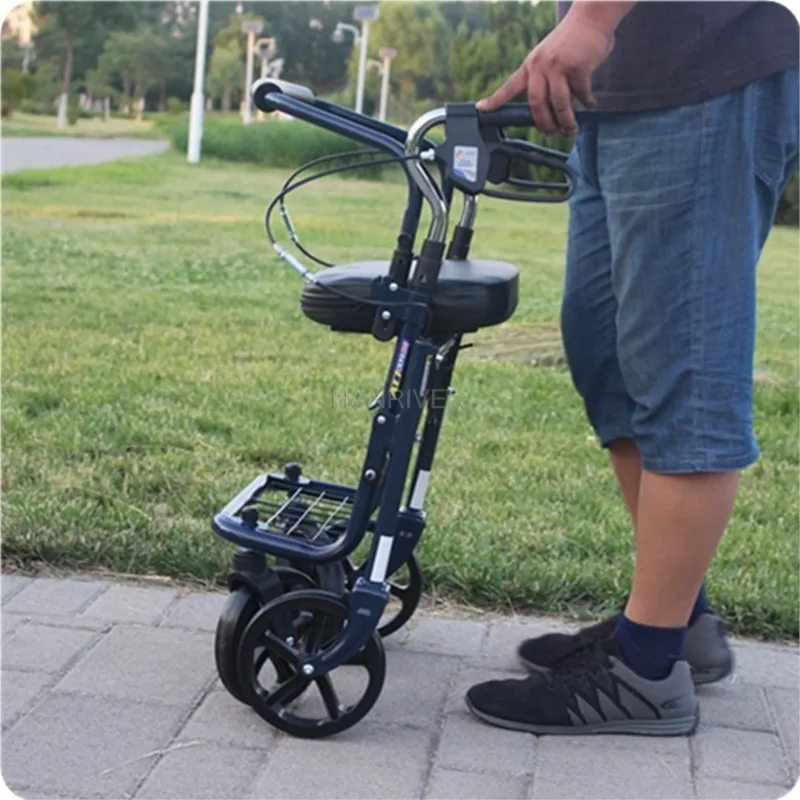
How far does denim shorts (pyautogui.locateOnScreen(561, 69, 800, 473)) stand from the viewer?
196cm

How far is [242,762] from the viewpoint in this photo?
203 centimetres

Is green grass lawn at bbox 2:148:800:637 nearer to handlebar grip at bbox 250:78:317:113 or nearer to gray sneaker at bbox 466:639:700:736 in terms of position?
gray sneaker at bbox 466:639:700:736

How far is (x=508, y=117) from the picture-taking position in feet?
6.20

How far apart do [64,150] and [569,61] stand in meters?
18.2

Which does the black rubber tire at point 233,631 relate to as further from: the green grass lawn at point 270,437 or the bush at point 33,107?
the bush at point 33,107

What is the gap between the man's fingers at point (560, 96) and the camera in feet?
6.02

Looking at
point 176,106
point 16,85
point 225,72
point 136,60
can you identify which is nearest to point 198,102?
point 136,60

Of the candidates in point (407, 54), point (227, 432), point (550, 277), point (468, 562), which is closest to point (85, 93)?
point (407, 54)

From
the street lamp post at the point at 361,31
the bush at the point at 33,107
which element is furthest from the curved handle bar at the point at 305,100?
the bush at the point at 33,107

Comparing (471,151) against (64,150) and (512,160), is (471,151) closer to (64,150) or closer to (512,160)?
(512,160)

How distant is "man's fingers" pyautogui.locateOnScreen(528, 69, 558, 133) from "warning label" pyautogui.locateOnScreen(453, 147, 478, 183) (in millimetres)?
111

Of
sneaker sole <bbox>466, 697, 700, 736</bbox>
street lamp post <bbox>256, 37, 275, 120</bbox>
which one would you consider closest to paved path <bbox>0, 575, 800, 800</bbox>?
sneaker sole <bbox>466, 697, 700, 736</bbox>

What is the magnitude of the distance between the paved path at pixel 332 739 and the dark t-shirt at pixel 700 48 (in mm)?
1132

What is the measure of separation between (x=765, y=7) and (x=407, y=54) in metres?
18.9
